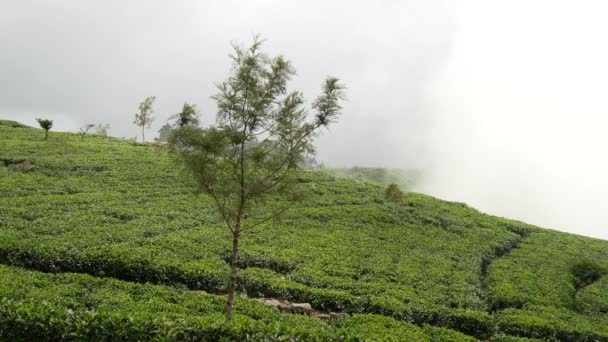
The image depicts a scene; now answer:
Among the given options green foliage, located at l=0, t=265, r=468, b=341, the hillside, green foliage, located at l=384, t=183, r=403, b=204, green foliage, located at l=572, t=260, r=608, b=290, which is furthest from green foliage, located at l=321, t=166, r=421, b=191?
green foliage, located at l=0, t=265, r=468, b=341

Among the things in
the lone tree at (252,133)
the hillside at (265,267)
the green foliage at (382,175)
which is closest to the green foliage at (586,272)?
the hillside at (265,267)

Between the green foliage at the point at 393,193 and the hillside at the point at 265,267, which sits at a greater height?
the green foliage at the point at 393,193

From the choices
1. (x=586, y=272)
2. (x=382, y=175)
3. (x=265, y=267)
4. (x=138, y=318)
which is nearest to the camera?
(x=138, y=318)

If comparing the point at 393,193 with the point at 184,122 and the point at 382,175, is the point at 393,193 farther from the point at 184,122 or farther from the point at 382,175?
the point at 382,175

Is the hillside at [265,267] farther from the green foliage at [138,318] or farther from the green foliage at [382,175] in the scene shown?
the green foliage at [382,175]

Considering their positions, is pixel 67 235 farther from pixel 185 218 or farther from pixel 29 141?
pixel 29 141

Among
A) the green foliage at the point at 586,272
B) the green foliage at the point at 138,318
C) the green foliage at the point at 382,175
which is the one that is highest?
the green foliage at the point at 382,175

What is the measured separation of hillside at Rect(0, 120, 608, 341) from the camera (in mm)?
13859

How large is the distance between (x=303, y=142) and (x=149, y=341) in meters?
7.50

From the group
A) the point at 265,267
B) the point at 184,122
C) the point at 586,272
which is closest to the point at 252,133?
the point at 184,122

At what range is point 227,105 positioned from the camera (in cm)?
1389

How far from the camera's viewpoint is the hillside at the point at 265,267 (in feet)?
45.5

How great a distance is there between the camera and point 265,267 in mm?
22891

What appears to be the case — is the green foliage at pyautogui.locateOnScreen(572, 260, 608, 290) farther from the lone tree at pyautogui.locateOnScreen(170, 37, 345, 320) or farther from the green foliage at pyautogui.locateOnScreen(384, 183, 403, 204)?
the lone tree at pyautogui.locateOnScreen(170, 37, 345, 320)
